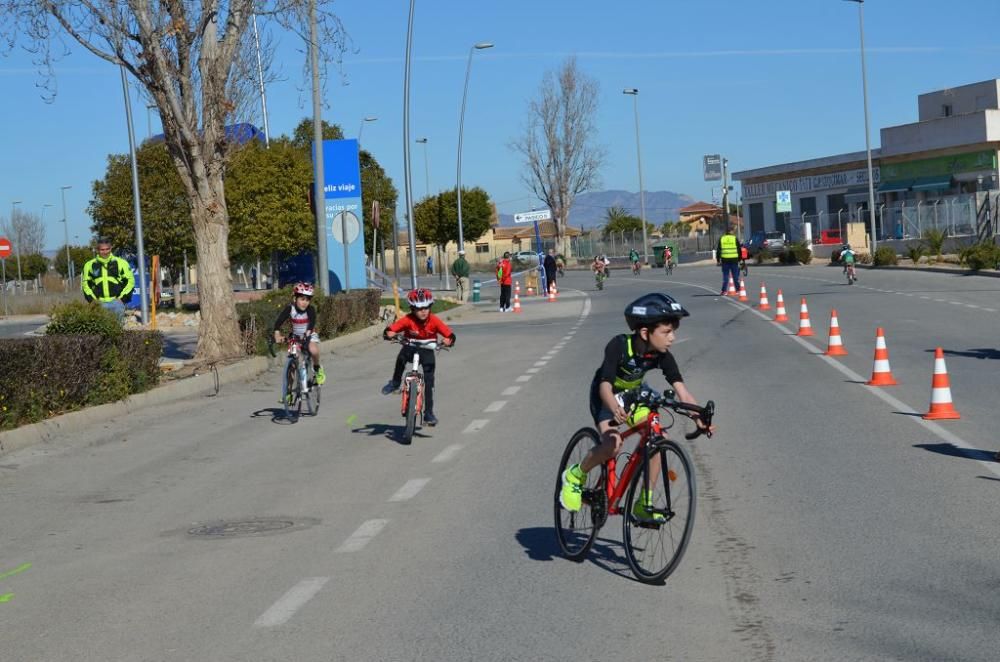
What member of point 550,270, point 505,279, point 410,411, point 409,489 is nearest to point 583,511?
point 409,489

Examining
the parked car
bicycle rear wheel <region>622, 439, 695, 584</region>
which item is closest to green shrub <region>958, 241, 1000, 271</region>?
the parked car

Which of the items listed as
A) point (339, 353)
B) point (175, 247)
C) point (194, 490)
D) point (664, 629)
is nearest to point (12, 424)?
point (194, 490)

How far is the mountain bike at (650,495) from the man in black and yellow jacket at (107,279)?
1412 cm

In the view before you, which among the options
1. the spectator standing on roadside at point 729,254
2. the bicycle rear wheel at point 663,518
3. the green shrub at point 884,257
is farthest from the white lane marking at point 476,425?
the green shrub at point 884,257

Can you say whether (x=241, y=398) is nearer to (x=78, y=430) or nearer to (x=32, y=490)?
(x=78, y=430)

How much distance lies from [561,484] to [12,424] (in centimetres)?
803

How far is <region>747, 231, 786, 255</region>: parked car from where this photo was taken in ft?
243

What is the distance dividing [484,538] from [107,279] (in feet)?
44.2

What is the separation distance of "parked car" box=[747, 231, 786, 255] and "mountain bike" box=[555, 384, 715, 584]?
67279 millimetres

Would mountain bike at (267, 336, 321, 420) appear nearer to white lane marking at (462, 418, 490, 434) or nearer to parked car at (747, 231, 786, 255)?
white lane marking at (462, 418, 490, 434)

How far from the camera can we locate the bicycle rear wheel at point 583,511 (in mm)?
7238

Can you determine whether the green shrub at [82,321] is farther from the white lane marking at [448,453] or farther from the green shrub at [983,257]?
the green shrub at [983,257]

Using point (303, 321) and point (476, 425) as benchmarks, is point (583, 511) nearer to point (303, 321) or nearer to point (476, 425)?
point (476, 425)

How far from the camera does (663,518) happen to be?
6.71 metres
